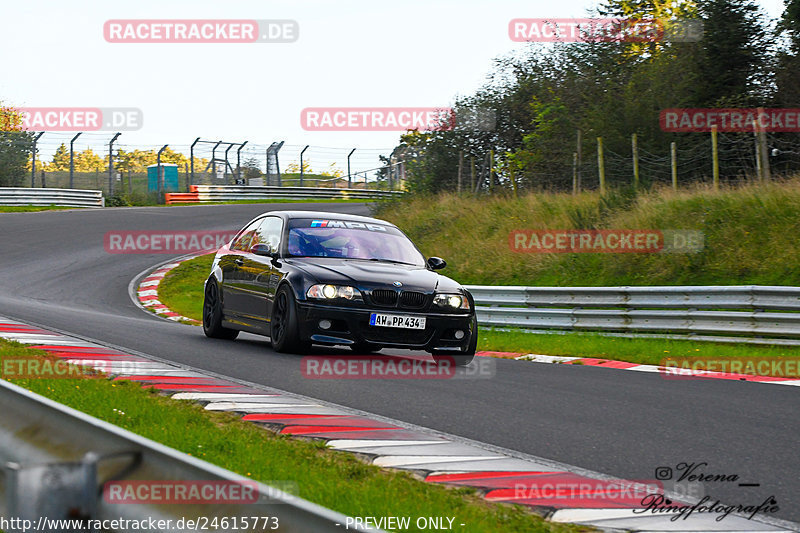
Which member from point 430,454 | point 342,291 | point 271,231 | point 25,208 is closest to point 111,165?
point 25,208

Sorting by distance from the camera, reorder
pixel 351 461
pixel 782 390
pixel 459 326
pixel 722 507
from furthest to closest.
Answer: pixel 459 326
pixel 782 390
pixel 351 461
pixel 722 507

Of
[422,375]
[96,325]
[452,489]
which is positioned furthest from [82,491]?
[96,325]

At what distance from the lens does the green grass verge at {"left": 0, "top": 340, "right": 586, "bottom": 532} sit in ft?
14.0

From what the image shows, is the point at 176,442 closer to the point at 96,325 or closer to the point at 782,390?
the point at 782,390

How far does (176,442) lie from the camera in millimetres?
5562

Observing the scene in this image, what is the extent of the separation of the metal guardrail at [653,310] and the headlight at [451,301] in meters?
5.12

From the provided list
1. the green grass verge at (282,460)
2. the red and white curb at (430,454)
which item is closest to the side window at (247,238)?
the red and white curb at (430,454)

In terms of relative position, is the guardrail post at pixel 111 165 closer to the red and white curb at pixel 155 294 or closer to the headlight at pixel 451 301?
the red and white curb at pixel 155 294

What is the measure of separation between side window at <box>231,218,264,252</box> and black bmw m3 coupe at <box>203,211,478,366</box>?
0.12 feet

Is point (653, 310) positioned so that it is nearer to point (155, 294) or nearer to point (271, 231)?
point (271, 231)

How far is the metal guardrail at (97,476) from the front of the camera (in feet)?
8.23

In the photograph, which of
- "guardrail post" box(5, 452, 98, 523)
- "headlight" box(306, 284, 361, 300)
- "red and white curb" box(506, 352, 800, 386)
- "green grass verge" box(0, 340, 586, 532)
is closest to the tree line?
"red and white curb" box(506, 352, 800, 386)

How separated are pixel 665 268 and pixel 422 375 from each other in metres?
9.33

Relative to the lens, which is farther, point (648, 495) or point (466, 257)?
point (466, 257)
